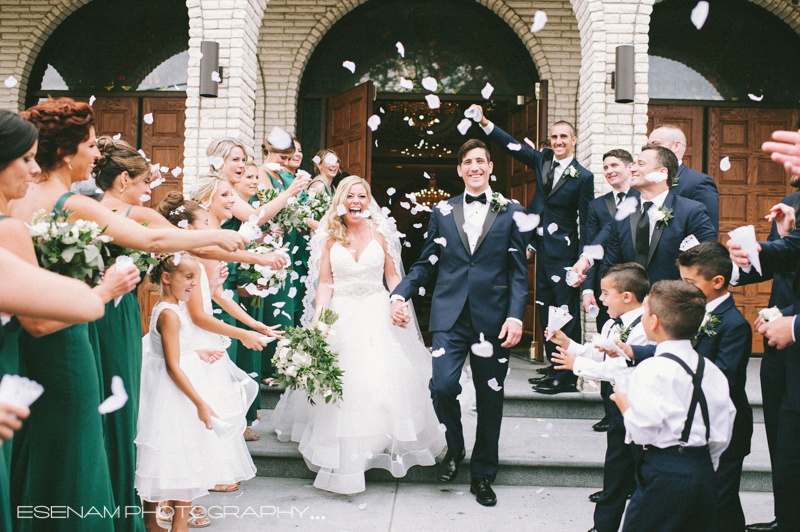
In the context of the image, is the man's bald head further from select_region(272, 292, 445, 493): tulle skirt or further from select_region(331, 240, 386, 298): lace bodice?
select_region(272, 292, 445, 493): tulle skirt

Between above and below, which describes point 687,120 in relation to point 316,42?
below

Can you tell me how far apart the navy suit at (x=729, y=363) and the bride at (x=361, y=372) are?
5.90 feet

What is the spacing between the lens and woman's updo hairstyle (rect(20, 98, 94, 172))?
2395 millimetres

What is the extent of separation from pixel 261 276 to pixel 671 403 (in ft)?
9.96

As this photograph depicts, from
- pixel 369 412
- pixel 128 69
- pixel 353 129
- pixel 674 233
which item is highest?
pixel 128 69

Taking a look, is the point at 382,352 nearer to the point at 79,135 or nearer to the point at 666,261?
the point at 666,261

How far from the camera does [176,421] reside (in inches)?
120

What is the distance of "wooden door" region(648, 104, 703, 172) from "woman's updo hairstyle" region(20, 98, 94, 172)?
706 centimetres

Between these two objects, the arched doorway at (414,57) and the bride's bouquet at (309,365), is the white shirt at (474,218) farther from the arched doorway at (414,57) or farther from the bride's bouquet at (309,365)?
the arched doorway at (414,57)

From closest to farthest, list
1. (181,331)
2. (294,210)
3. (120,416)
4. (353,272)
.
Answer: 1. (120,416)
2. (181,331)
3. (353,272)
4. (294,210)

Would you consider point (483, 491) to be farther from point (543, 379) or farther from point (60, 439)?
point (60, 439)

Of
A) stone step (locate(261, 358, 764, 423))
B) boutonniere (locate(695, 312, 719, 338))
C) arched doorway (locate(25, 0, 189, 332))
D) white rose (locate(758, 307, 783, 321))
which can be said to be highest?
arched doorway (locate(25, 0, 189, 332))

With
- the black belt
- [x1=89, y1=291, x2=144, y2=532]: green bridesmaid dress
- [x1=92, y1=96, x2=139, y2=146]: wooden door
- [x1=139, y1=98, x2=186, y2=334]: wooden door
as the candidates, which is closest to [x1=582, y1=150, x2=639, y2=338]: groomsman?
the black belt

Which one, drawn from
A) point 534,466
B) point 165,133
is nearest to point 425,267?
point 534,466
